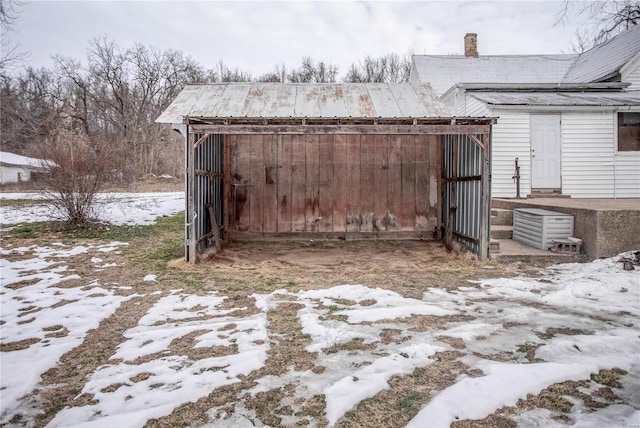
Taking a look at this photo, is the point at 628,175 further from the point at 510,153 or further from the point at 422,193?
the point at 422,193

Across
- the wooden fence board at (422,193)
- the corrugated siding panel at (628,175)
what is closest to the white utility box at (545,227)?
the wooden fence board at (422,193)

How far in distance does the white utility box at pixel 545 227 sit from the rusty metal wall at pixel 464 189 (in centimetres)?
101

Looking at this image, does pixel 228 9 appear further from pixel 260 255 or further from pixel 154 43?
pixel 154 43

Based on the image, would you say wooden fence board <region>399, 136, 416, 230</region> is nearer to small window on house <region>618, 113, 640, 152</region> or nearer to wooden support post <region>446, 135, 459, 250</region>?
wooden support post <region>446, 135, 459, 250</region>

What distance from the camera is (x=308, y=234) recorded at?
8789 mm

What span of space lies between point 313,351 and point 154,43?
40482mm

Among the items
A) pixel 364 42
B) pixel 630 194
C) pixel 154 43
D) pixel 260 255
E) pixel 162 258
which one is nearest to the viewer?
pixel 162 258

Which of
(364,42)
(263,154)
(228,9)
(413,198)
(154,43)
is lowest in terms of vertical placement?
(413,198)

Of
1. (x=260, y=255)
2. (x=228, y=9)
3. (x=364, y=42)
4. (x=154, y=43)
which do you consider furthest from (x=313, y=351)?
(x=364, y=42)

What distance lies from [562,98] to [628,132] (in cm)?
206

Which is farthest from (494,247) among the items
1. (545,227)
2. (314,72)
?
(314,72)

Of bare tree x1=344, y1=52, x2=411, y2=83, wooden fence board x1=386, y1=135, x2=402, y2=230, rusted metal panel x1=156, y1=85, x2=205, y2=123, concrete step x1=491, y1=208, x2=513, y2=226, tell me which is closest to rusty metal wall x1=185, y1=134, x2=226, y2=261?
rusted metal panel x1=156, y1=85, x2=205, y2=123

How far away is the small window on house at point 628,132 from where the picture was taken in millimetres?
10555

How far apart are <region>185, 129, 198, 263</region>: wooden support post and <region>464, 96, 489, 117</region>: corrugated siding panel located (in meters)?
8.35
